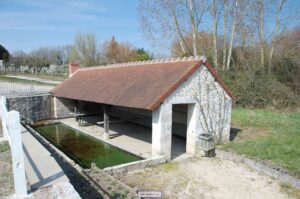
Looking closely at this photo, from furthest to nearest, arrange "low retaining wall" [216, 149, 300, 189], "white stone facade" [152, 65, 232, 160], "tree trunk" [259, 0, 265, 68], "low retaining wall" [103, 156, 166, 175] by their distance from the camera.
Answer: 1. "tree trunk" [259, 0, 265, 68]
2. "white stone facade" [152, 65, 232, 160]
3. "low retaining wall" [103, 156, 166, 175]
4. "low retaining wall" [216, 149, 300, 189]

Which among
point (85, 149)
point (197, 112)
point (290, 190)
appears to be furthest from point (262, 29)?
point (85, 149)

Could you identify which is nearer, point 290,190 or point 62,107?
point 290,190

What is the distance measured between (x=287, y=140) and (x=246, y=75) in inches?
386

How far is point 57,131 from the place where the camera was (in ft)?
46.9

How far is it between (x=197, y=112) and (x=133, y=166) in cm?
340

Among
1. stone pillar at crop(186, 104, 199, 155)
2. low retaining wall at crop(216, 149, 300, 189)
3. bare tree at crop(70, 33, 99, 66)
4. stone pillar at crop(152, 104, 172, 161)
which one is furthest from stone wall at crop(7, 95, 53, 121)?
bare tree at crop(70, 33, 99, 66)

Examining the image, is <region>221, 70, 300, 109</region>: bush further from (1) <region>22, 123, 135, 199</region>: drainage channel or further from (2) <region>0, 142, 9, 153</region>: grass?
(2) <region>0, 142, 9, 153</region>: grass

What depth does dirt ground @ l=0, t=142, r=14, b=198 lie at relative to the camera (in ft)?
17.3

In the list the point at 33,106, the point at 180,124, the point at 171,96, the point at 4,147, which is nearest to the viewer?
the point at 4,147

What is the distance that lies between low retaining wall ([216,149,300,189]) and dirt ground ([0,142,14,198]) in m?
7.19

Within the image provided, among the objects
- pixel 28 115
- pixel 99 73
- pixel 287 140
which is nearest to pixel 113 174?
pixel 287 140

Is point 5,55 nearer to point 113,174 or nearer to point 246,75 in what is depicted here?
point 246,75

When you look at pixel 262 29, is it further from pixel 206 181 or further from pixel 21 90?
pixel 21 90

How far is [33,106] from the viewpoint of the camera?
54.0 feet
